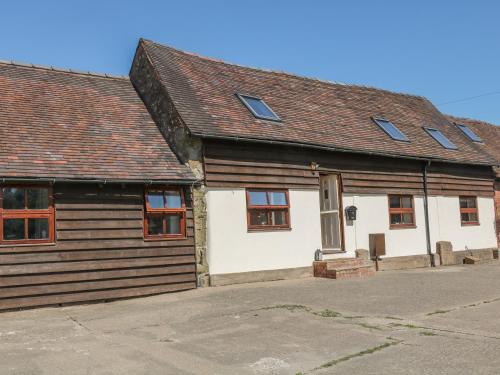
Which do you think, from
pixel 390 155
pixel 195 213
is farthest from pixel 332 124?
pixel 195 213

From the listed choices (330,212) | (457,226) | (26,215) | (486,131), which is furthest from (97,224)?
(486,131)

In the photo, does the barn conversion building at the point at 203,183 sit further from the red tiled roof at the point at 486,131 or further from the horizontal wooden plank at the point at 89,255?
the red tiled roof at the point at 486,131

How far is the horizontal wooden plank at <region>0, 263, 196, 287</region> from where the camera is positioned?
383 inches

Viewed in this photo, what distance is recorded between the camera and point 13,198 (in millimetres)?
9805

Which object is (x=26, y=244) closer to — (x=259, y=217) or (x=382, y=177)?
(x=259, y=217)

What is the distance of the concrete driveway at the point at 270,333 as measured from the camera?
5.60 m

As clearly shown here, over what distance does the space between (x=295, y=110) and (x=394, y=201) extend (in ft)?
14.0

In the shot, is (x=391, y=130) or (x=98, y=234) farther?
(x=391, y=130)

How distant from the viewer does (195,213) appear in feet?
39.1

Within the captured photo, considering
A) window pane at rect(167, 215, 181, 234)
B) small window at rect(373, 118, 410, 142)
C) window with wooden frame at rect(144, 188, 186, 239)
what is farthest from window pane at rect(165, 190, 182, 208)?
small window at rect(373, 118, 410, 142)

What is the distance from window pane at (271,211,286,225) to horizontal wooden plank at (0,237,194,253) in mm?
2393

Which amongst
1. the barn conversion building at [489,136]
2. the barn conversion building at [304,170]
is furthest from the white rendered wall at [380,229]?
the barn conversion building at [489,136]

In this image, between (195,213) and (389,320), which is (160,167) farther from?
(389,320)

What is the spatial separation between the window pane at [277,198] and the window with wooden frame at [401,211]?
4311 millimetres
